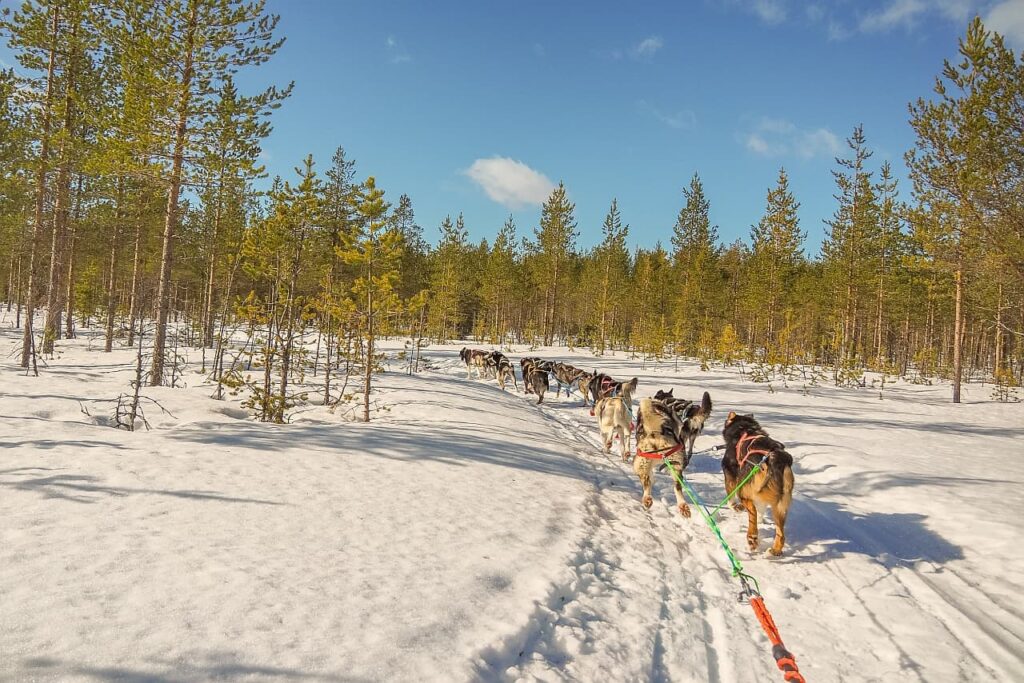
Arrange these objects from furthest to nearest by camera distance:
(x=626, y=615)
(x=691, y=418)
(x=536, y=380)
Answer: (x=536, y=380)
(x=691, y=418)
(x=626, y=615)

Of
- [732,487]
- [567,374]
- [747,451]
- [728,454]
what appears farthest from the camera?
[567,374]

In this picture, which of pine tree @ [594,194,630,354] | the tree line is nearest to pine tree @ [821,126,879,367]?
the tree line

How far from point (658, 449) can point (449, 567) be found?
133 inches

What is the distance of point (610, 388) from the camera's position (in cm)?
1338

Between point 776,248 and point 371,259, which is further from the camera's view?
point 776,248

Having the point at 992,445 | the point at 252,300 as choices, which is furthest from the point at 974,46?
the point at 252,300

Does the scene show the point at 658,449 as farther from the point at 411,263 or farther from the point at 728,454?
the point at 411,263

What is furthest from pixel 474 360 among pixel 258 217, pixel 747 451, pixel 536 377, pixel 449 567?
pixel 449 567

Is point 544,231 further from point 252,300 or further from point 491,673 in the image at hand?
point 491,673

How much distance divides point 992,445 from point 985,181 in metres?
6.19

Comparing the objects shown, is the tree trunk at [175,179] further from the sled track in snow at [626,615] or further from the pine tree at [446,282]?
the pine tree at [446,282]

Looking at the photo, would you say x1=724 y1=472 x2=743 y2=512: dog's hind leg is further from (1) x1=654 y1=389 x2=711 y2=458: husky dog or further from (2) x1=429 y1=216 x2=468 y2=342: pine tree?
(2) x1=429 y1=216 x2=468 y2=342: pine tree

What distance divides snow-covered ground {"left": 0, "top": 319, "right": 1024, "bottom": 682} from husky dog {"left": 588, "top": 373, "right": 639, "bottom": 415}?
14.4 feet

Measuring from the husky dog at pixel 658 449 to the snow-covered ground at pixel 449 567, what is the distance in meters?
0.34
